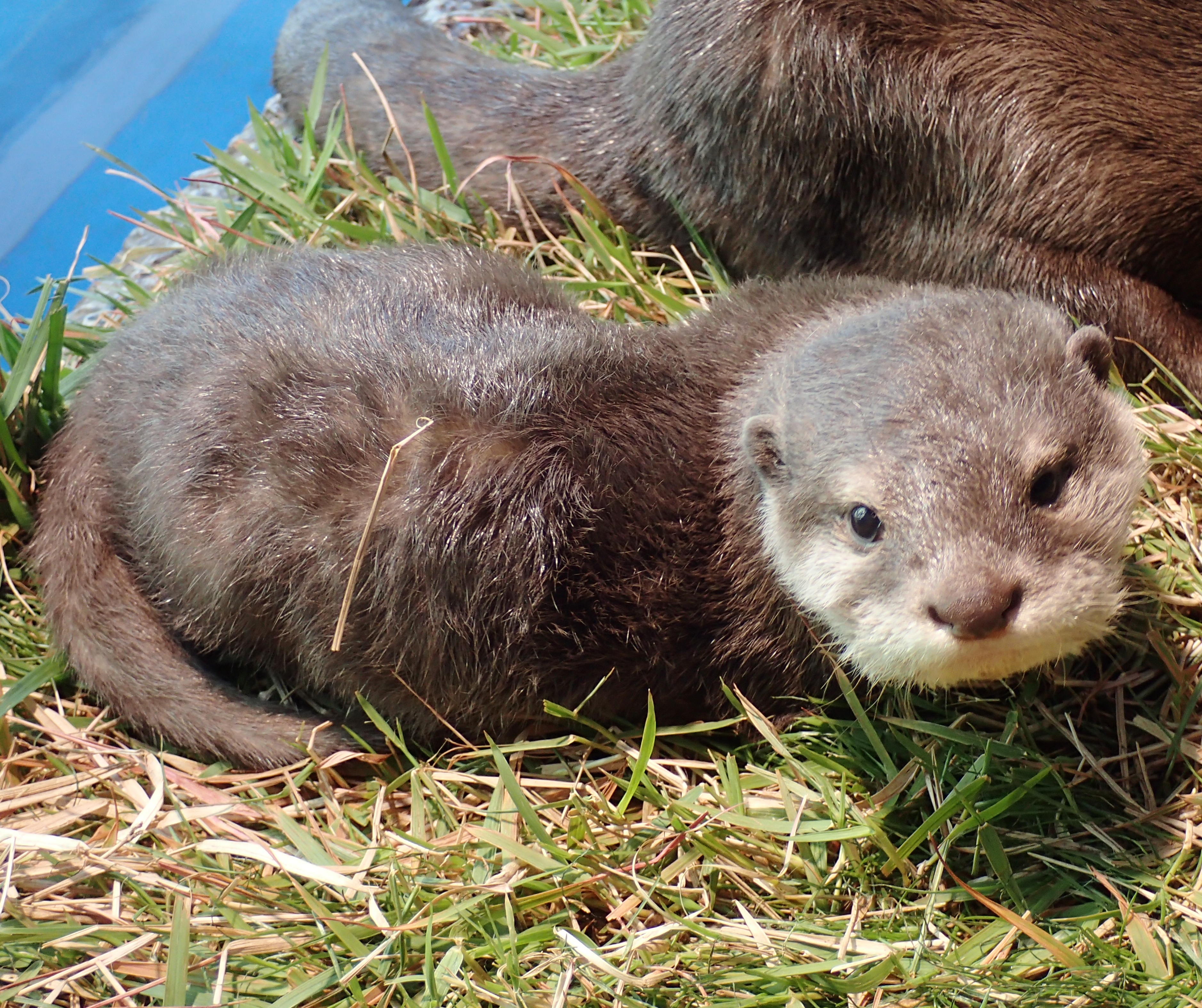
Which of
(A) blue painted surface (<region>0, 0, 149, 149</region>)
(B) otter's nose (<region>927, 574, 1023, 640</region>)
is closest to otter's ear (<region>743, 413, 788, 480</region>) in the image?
(B) otter's nose (<region>927, 574, 1023, 640</region>)

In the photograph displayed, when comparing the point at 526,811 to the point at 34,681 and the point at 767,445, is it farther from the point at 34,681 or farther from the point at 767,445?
the point at 34,681

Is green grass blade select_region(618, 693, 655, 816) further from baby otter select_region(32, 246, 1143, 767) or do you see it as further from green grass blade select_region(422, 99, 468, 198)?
green grass blade select_region(422, 99, 468, 198)

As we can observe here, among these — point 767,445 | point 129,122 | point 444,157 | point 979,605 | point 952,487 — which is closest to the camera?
point 979,605

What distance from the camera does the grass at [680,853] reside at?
1.95m

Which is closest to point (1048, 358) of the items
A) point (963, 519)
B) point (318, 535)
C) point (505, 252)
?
point (963, 519)

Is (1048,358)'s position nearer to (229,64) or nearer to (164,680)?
(164,680)

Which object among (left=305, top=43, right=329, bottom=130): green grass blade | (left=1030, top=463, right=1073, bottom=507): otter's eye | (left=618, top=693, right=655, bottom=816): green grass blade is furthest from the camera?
(left=305, top=43, right=329, bottom=130): green grass blade

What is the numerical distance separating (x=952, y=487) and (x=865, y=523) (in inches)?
6.6

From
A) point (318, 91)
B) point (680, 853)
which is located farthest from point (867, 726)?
point (318, 91)

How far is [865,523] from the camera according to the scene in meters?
1.94

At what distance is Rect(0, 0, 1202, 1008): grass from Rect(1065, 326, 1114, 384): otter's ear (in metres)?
0.50

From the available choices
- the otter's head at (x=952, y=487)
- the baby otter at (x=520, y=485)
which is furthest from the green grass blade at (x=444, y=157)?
the otter's head at (x=952, y=487)

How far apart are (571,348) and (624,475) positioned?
28cm

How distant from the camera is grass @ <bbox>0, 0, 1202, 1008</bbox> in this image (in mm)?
1949
